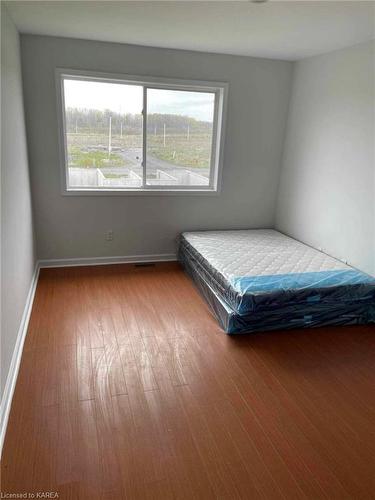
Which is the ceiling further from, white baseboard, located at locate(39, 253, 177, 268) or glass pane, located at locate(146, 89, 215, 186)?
white baseboard, located at locate(39, 253, 177, 268)

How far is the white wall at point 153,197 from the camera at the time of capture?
3473mm

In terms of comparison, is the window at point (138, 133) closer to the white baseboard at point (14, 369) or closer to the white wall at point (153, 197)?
the white wall at point (153, 197)

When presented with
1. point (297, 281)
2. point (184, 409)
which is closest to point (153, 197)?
point (297, 281)

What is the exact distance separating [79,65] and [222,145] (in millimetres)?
1728

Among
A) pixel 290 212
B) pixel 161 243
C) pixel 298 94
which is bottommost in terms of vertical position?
pixel 161 243

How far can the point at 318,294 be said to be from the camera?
285 cm

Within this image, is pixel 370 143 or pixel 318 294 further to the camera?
pixel 370 143

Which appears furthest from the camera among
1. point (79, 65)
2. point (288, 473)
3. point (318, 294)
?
point (79, 65)

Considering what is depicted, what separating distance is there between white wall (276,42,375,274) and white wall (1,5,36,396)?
2917 millimetres

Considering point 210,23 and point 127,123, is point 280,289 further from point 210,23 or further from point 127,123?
point 127,123

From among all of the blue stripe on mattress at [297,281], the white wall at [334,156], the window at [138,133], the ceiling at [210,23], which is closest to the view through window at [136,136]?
the window at [138,133]

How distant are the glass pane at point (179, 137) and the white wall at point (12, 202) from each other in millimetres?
1348

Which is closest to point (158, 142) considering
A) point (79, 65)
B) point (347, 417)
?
point (79, 65)

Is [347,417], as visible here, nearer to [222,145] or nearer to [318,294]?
[318,294]
